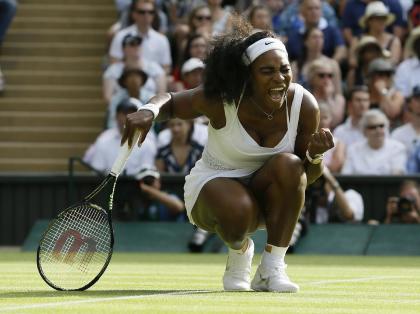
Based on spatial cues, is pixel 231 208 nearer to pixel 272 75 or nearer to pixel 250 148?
pixel 250 148

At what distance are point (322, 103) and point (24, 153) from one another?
4234 mm

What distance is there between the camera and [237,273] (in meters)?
7.47

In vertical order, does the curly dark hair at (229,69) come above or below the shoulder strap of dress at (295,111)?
above

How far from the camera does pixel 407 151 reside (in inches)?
561

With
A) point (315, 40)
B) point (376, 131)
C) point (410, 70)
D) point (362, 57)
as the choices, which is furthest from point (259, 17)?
point (376, 131)

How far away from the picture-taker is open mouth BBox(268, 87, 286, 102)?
7.22 metres

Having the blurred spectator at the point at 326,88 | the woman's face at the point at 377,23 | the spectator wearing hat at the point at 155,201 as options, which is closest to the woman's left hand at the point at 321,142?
the spectator wearing hat at the point at 155,201

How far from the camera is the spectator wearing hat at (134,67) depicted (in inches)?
625

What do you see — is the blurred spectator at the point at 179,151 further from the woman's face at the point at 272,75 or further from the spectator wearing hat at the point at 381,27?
the woman's face at the point at 272,75

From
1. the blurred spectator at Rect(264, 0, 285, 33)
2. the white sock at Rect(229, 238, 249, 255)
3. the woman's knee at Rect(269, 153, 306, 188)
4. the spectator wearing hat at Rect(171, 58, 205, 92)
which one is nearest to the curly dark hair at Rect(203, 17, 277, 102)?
the woman's knee at Rect(269, 153, 306, 188)

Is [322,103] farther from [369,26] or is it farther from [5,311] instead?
[5,311]

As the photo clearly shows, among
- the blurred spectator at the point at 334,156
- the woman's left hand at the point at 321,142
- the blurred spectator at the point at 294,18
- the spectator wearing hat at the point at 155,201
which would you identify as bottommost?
the spectator wearing hat at the point at 155,201

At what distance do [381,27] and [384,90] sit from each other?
1113mm

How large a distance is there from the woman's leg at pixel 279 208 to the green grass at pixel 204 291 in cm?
14
